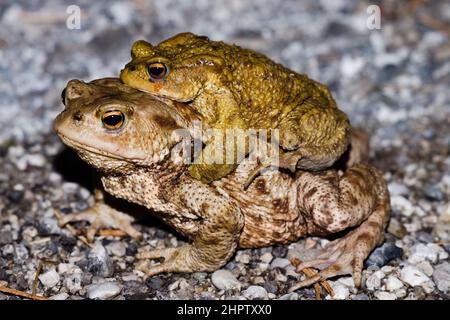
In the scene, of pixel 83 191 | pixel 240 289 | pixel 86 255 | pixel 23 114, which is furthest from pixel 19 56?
pixel 240 289

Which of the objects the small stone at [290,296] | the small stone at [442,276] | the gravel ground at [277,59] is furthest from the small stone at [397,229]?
the small stone at [290,296]

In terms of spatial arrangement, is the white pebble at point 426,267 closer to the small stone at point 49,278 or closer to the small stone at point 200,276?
the small stone at point 200,276

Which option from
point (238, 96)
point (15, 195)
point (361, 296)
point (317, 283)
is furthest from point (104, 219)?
point (361, 296)

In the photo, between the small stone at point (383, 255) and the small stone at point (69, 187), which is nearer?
the small stone at point (383, 255)

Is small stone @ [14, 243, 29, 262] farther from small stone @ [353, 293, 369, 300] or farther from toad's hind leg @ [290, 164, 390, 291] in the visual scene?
small stone @ [353, 293, 369, 300]
